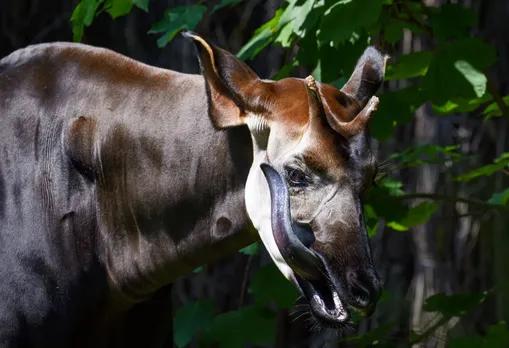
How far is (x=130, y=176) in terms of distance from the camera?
2.27 metres

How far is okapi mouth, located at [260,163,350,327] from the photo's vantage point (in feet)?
6.29

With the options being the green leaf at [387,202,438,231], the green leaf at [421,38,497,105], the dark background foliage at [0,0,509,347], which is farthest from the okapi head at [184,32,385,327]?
the dark background foliage at [0,0,509,347]

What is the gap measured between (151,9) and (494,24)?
47.9 inches

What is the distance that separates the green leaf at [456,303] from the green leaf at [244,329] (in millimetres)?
383

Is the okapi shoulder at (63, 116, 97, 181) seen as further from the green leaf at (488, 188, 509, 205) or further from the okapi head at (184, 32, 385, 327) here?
the green leaf at (488, 188, 509, 205)

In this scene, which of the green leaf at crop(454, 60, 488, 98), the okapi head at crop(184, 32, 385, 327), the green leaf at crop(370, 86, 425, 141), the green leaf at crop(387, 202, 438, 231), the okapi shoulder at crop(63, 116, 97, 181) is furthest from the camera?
the green leaf at crop(387, 202, 438, 231)

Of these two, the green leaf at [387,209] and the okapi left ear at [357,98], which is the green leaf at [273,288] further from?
the okapi left ear at [357,98]

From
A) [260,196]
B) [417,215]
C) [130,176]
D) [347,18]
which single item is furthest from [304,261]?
[417,215]

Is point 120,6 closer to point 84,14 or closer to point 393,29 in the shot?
point 84,14

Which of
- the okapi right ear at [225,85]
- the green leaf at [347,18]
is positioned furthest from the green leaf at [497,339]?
the okapi right ear at [225,85]

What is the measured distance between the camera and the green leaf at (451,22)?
2.59 m

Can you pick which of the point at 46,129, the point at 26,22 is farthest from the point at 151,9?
the point at 46,129

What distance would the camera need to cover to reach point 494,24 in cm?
410

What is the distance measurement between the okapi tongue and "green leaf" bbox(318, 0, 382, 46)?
45 cm
